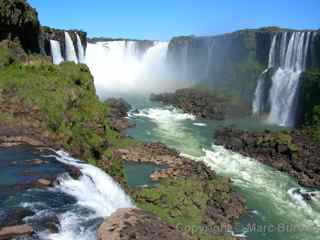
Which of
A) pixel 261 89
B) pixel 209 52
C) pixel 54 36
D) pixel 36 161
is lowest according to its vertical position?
pixel 261 89

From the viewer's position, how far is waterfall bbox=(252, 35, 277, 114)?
154 ft

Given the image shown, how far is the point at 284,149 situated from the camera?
31250mm

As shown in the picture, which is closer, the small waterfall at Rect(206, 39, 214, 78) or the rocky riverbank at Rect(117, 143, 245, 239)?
the rocky riverbank at Rect(117, 143, 245, 239)

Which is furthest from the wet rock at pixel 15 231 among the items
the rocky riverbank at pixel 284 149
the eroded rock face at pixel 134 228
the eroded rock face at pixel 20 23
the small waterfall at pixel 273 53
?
the small waterfall at pixel 273 53

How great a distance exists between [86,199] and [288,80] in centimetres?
3447

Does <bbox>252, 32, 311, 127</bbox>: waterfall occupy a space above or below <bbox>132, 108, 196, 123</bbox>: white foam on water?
above

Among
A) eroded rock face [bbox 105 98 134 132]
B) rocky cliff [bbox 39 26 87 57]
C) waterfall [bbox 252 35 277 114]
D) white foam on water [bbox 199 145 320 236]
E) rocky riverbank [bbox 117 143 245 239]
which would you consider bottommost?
white foam on water [bbox 199 145 320 236]

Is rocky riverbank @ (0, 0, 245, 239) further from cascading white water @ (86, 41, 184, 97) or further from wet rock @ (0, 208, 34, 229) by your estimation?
cascading white water @ (86, 41, 184, 97)

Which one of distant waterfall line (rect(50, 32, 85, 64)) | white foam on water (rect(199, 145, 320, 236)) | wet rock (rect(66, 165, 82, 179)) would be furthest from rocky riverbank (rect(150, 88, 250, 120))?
wet rock (rect(66, 165, 82, 179))

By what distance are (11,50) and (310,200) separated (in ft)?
59.4

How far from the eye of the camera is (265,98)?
46781 millimetres

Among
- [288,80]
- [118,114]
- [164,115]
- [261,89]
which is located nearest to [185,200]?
[118,114]

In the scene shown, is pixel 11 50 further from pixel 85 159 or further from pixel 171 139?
pixel 171 139

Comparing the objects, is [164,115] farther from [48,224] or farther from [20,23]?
[48,224]
